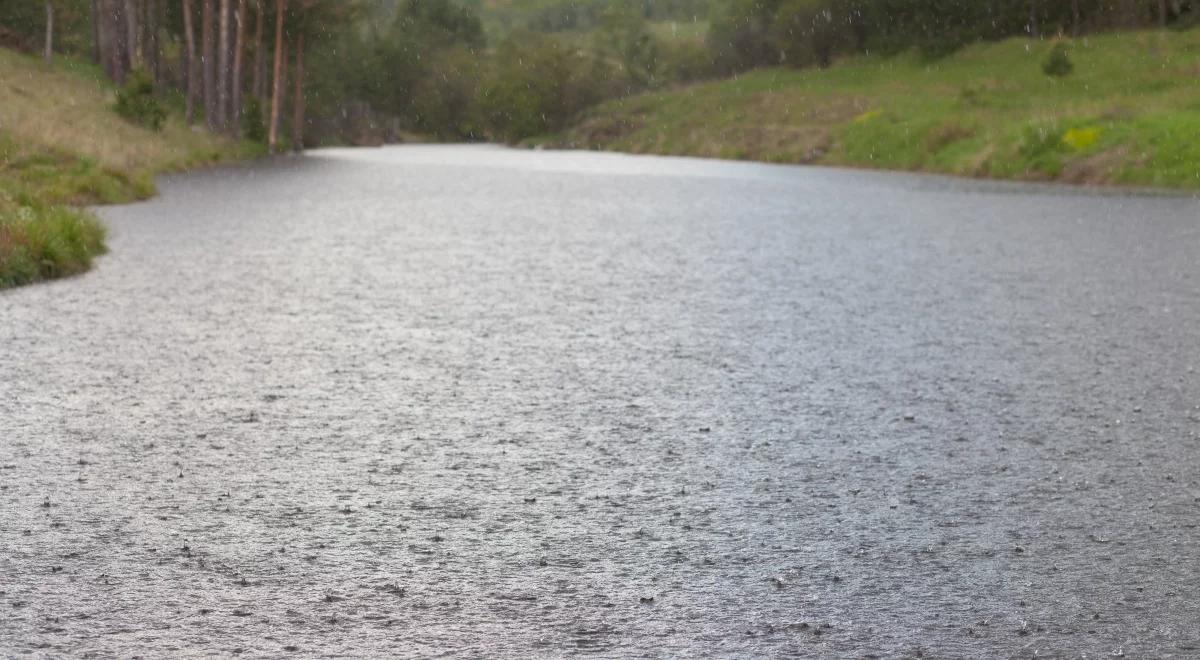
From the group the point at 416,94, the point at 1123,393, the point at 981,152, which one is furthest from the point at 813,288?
the point at 416,94

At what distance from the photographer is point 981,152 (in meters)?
41.4

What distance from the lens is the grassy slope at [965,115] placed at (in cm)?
3716

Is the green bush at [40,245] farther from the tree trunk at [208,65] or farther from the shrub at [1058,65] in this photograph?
the shrub at [1058,65]

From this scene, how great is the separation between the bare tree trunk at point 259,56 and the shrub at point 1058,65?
32556mm

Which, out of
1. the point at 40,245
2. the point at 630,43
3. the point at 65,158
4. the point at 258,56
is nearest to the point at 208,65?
the point at 258,56

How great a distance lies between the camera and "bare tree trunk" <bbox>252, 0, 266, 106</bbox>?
→ 64.8 metres

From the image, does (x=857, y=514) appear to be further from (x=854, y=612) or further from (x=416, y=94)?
(x=416, y=94)

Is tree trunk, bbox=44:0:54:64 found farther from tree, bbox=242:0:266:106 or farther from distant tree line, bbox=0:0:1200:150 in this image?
tree, bbox=242:0:266:106

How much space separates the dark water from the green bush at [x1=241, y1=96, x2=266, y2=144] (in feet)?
150

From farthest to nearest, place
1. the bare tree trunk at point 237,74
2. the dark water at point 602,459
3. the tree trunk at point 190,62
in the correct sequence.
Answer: the bare tree trunk at point 237,74, the tree trunk at point 190,62, the dark water at point 602,459

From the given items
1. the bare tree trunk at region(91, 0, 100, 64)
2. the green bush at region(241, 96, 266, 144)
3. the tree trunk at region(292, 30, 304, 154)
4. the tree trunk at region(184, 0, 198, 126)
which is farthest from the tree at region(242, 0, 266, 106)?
the bare tree trunk at region(91, 0, 100, 64)

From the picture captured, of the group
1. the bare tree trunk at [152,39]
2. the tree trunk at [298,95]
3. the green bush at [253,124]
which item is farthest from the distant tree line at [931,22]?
the bare tree trunk at [152,39]

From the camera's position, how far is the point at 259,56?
69.4 metres

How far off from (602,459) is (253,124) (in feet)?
184
